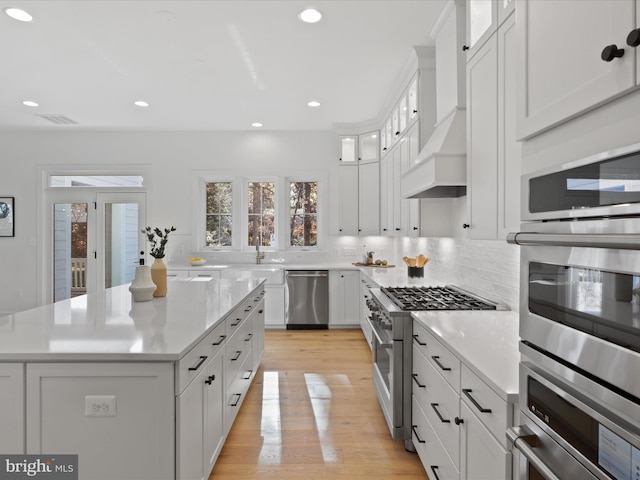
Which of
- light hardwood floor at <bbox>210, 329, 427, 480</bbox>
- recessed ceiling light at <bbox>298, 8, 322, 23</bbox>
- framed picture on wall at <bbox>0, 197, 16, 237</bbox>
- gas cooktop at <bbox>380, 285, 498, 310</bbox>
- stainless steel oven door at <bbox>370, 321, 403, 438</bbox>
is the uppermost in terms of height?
recessed ceiling light at <bbox>298, 8, 322, 23</bbox>

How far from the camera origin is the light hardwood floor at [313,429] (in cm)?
211

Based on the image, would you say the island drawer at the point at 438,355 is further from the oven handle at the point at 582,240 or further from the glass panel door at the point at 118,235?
the glass panel door at the point at 118,235

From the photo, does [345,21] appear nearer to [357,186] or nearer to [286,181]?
[357,186]

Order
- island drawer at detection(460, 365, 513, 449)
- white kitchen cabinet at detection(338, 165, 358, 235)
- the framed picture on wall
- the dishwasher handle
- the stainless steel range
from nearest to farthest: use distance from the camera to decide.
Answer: island drawer at detection(460, 365, 513, 449), the stainless steel range, the dishwasher handle, white kitchen cabinet at detection(338, 165, 358, 235), the framed picture on wall

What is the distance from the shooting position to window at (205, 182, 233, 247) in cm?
593

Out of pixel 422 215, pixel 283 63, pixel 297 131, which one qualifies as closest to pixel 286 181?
pixel 297 131

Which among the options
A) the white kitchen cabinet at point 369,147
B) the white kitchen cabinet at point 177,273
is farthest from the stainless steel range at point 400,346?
the white kitchen cabinet at point 177,273

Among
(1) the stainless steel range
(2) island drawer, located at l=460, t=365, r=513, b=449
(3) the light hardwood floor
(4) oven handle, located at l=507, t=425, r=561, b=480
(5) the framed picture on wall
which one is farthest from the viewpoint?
(5) the framed picture on wall

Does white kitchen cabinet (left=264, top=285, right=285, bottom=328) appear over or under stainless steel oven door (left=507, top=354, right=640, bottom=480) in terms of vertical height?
under

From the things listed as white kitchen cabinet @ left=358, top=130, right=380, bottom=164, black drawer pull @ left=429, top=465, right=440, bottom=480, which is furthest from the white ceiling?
black drawer pull @ left=429, top=465, right=440, bottom=480

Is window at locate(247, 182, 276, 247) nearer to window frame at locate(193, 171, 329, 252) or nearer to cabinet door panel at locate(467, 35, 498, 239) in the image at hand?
window frame at locate(193, 171, 329, 252)

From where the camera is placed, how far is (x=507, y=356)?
4.62ft

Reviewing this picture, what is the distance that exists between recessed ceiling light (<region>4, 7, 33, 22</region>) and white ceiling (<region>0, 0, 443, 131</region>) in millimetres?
44

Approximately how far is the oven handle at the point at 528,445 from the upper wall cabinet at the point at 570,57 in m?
0.81
